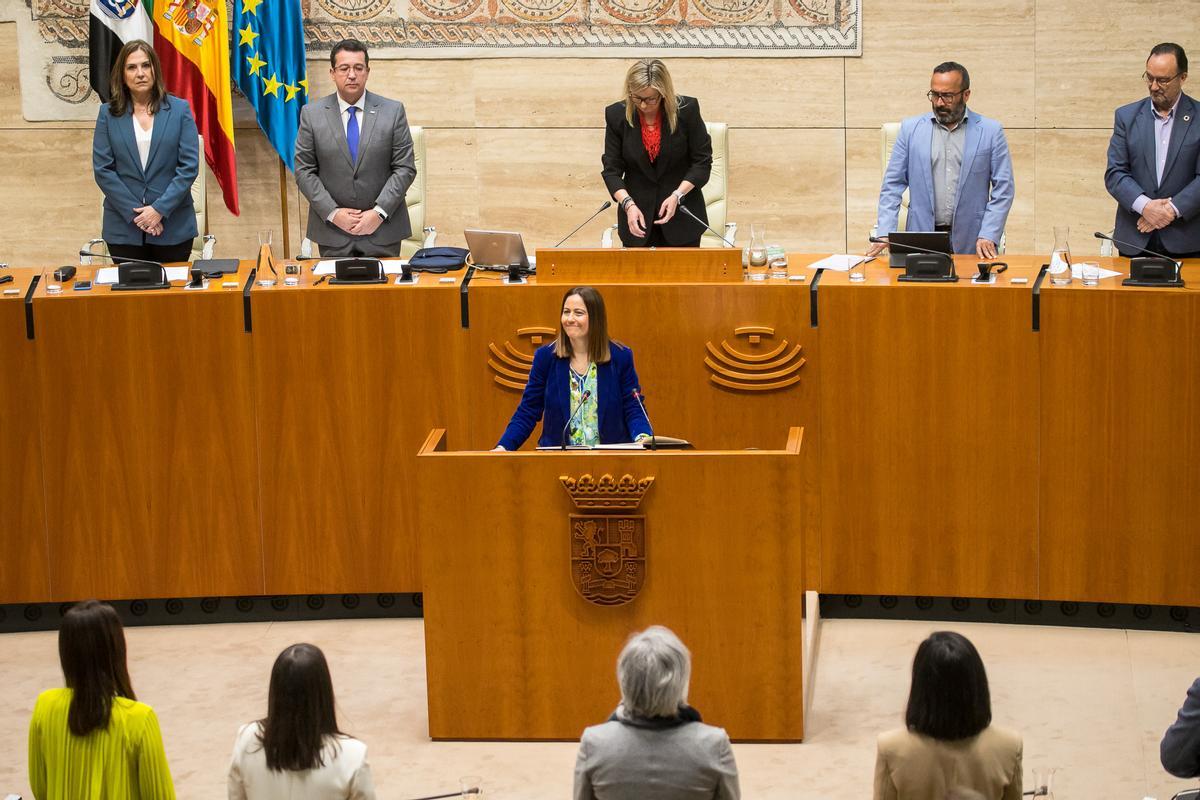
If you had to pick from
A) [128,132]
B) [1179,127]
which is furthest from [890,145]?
[128,132]

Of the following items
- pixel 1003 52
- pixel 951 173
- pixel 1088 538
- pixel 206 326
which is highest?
pixel 1003 52

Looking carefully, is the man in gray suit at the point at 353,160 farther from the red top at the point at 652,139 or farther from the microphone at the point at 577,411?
the microphone at the point at 577,411

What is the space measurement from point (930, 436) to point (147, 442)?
2938 mm

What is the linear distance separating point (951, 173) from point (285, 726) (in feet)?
15.6

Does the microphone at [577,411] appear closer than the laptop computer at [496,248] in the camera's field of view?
Yes

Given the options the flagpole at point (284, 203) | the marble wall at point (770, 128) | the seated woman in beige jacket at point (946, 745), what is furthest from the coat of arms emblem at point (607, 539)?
the flagpole at point (284, 203)

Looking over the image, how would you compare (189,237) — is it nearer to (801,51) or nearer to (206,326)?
(206,326)

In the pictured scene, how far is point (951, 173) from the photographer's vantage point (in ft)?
24.0

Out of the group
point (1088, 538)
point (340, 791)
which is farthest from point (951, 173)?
point (340, 791)

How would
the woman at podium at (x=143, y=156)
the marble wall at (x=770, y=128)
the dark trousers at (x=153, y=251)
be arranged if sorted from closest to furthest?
the woman at podium at (x=143, y=156) < the dark trousers at (x=153, y=251) < the marble wall at (x=770, y=128)

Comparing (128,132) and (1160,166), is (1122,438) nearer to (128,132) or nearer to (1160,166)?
(1160,166)

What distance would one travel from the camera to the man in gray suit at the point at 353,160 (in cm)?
732

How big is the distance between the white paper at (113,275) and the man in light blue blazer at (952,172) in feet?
9.64

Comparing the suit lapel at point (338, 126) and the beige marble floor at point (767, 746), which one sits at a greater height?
the suit lapel at point (338, 126)
